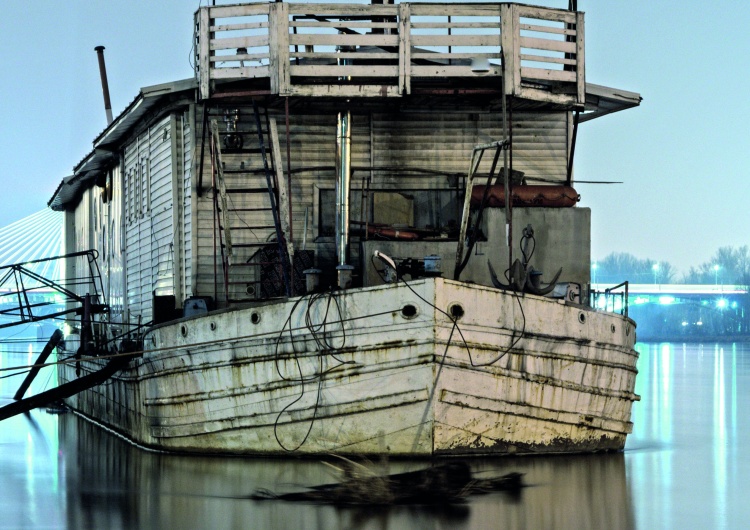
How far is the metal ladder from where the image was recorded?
18.4 metres

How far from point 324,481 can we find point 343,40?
21.0 ft

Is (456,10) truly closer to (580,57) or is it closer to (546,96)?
(546,96)

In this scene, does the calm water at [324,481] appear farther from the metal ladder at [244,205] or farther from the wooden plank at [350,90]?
the wooden plank at [350,90]

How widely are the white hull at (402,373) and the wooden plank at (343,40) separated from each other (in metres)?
4.07

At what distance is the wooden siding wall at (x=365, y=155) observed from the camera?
1914 centimetres

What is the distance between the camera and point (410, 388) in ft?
49.1

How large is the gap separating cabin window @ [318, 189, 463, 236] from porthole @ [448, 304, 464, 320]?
13.6 feet

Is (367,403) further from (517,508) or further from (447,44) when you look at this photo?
(447,44)

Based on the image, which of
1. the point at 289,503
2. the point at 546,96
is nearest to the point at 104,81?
the point at 546,96

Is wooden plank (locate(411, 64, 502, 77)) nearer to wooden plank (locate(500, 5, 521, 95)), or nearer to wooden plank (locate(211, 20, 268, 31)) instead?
wooden plank (locate(500, 5, 521, 95))

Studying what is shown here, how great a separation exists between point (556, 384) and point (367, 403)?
2.60 metres

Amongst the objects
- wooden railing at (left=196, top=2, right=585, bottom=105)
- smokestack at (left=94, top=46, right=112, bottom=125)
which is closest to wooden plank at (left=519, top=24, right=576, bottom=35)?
wooden railing at (left=196, top=2, right=585, bottom=105)

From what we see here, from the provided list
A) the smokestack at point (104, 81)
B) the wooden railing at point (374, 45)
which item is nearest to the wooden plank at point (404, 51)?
the wooden railing at point (374, 45)

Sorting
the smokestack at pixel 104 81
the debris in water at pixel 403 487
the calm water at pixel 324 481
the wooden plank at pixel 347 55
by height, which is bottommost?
the calm water at pixel 324 481
